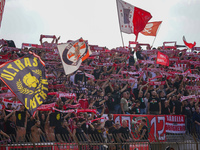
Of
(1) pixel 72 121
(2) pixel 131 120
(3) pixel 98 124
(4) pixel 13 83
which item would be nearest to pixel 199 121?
(2) pixel 131 120

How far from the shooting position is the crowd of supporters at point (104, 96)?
13398 mm

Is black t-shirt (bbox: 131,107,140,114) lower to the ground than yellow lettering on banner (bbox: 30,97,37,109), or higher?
lower

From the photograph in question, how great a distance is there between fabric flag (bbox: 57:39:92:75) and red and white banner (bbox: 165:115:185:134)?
16.4ft

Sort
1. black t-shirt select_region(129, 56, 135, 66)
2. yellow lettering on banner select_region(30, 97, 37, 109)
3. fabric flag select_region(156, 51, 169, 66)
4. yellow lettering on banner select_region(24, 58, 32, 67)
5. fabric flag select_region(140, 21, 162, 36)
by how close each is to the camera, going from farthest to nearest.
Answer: fabric flag select_region(140, 21, 162, 36)
black t-shirt select_region(129, 56, 135, 66)
fabric flag select_region(156, 51, 169, 66)
yellow lettering on banner select_region(24, 58, 32, 67)
yellow lettering on banner select_region(30, 97, 37, 109)

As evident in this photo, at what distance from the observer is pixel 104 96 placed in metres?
16.6

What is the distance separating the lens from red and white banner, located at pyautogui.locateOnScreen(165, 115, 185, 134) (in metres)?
17.2

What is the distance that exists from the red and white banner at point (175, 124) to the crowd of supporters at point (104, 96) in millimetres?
332

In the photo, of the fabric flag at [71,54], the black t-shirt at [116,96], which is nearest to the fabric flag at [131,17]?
the fabric flag at [71,54]

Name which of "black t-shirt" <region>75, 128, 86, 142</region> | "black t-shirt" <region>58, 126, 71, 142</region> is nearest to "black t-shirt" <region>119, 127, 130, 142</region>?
"black t-shirt" <region>75, 128, 86, 142</region>

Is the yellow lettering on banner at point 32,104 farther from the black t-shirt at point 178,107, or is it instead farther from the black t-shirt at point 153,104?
the black t-shirt at point 178,107

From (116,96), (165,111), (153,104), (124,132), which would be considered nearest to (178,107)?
(165,111)

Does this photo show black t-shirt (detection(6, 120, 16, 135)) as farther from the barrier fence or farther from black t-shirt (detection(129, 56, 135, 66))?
black t-shirt (detection(129, 56, 135, 66))

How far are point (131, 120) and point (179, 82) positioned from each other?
246 inches

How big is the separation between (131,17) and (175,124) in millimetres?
10109
